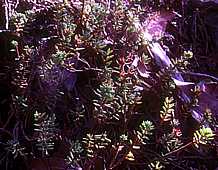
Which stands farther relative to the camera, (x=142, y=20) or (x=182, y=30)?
(x=182, y=30)

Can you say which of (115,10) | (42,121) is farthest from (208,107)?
(42,121)

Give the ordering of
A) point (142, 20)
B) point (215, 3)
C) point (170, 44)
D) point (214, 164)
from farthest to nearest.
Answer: point (215, 3) < point (170, 44) < point (142, 20) < point (214, 164)

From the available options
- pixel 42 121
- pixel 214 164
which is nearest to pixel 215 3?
pixel 214 164

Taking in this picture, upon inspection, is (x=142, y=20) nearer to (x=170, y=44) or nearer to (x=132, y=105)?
(x=170, y=44)

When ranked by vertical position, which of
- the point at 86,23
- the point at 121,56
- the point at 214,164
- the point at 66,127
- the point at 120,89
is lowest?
the point at 214,164

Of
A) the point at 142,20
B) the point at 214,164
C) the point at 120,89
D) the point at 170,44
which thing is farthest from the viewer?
the point at 170,44

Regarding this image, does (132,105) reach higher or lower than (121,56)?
lower
